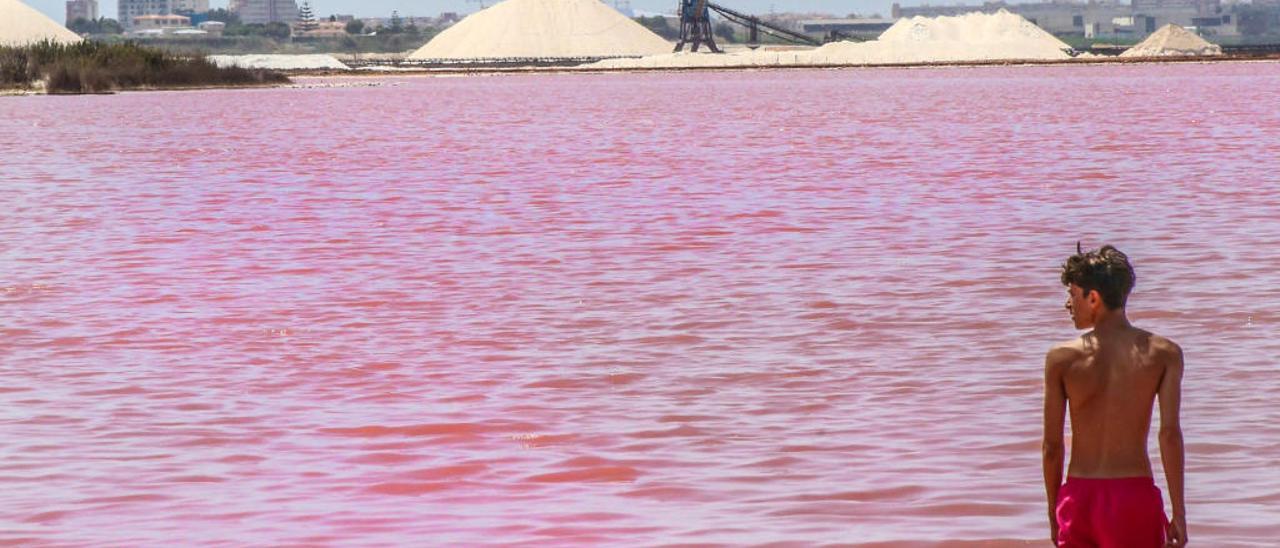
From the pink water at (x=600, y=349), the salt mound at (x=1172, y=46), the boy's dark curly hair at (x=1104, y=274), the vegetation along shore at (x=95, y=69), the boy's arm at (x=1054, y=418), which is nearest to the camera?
the boy's dark curly hair at (x=1104, y=274)

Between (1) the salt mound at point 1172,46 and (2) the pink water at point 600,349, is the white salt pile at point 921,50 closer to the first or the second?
(1) the salt mound at point 1172,46

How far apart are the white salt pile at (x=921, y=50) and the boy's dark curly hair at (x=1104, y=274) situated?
179684 millimetres

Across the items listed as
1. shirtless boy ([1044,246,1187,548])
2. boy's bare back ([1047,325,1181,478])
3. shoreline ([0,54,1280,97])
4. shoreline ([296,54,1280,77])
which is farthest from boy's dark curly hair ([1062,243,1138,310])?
shoreline ([296,54,1280,77])

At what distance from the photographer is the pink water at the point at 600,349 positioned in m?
9.20

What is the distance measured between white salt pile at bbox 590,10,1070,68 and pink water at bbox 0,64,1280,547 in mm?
153135

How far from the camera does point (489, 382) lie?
12.8 meters

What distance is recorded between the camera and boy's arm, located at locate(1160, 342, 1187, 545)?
5.82m

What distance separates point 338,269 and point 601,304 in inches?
170

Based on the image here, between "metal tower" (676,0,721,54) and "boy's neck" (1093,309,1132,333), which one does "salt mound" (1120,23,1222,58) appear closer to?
"metal tower" (676,0,721,54)

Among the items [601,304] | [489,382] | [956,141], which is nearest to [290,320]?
[601,304]

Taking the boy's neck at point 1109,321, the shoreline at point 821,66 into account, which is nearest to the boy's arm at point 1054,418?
the boy's neck at point 1109,321

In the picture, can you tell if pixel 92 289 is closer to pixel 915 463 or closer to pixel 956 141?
pixel 915 463

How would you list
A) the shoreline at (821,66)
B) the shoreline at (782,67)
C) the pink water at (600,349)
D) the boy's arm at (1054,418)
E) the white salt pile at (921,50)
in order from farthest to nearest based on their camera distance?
the white salt pile at (921,50)
the shoreline at (821,66)
the shoreline at (782,67)
the pink water at (600,349)
the boy's arm at (1054,418)

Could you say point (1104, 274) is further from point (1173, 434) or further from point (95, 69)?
point (95, 69)
